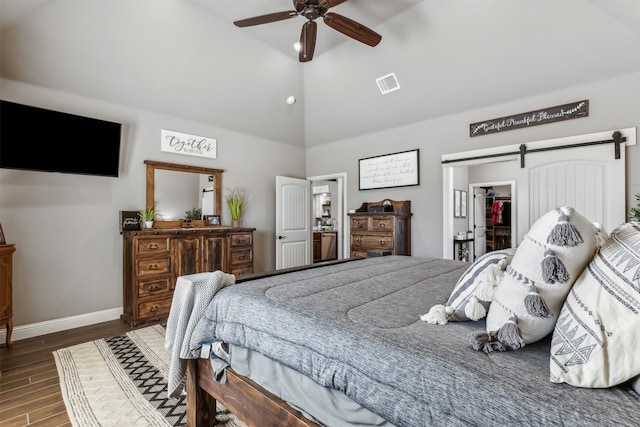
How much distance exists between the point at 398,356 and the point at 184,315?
108cm

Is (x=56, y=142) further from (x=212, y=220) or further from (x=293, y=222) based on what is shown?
(x=293, y=222)

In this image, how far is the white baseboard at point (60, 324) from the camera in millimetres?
2980

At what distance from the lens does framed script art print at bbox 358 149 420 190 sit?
444 cm

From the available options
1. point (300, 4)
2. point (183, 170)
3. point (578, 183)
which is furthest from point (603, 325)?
point (183, 170)

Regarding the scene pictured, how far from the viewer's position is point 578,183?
3139mm

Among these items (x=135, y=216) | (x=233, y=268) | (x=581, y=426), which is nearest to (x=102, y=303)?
(x=135, y=216)

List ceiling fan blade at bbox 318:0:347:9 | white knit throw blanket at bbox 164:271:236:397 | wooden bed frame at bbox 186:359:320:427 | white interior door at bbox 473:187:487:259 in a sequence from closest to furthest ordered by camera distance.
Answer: wooden bed frame at bbox 186:359:320:427 < white knit throw blanket at bbox 164:271:236:397 < ceiling fan blade at bbox 318:0:347:9 < white interior door at bbox 473:187:487:259

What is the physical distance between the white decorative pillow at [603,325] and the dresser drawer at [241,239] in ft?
12.8

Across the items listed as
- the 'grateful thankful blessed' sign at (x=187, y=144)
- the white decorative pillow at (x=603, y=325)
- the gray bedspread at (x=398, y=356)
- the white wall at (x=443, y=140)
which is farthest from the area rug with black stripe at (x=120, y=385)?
the white wall at (x=443, y=140)

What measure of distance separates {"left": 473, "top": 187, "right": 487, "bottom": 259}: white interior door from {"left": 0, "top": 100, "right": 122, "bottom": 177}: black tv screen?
623 centimetres

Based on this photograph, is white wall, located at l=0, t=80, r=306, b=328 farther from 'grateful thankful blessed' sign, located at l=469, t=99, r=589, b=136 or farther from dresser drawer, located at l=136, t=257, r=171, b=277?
'grateful thankful blessed' sign, located at l=469, t=99, r=589, b=136

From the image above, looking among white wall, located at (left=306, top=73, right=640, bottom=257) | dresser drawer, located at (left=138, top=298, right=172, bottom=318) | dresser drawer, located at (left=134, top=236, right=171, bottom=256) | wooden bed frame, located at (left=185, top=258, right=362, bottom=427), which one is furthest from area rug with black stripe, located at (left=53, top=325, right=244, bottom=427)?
white wall, located at (left=306, top=73, right=640, bottom=257)

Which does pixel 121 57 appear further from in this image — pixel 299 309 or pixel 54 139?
pixel 299 309

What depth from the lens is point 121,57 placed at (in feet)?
10.7
